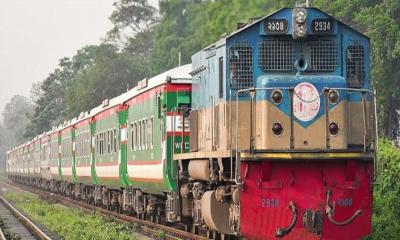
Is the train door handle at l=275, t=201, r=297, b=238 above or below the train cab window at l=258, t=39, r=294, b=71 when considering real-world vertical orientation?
below

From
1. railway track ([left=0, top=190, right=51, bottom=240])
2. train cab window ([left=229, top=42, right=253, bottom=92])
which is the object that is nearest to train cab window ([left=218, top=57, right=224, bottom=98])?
A: train cab window ([left=229, top=42, right=253, bottom=92])

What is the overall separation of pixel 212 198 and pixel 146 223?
8890mm

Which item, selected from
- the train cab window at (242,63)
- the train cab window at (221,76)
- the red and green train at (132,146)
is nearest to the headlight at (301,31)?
the train cab window at (242,63)

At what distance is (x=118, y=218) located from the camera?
90.7 feet

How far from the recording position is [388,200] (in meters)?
18.8

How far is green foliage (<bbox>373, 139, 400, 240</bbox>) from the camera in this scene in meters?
16.4

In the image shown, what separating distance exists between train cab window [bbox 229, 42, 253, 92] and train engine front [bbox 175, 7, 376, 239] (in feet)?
0.05

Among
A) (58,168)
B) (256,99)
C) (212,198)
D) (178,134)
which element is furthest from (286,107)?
(58,168)

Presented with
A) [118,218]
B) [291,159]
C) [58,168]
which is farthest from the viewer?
[58,168]

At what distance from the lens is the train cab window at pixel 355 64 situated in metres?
13.9

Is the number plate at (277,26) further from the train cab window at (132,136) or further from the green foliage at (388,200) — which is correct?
the train cab window at (132,136)

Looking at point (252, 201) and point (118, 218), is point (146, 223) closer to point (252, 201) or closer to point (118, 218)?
point (118, 218)

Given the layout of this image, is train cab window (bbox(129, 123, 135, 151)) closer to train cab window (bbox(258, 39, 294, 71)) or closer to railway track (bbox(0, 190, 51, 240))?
railway track (bbox(0, 190, 51, 240))

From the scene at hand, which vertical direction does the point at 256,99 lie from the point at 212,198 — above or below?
above
